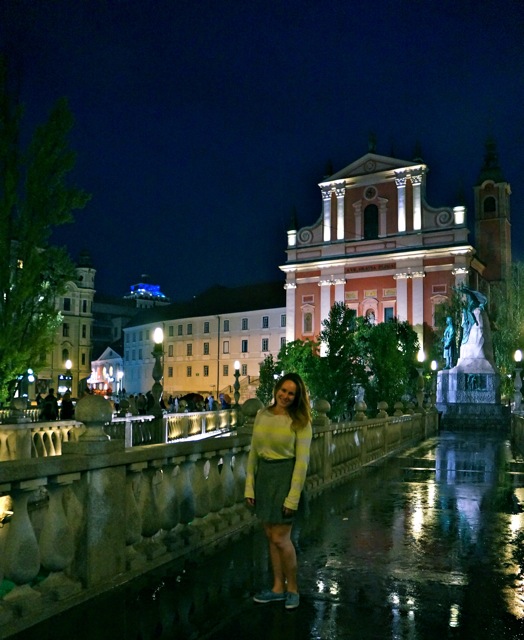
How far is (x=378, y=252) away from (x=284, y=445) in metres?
58.2

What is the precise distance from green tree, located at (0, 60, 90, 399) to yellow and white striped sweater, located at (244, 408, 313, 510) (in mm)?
14527

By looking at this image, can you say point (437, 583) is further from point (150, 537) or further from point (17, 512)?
point (17, 512)

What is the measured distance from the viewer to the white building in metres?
75.6

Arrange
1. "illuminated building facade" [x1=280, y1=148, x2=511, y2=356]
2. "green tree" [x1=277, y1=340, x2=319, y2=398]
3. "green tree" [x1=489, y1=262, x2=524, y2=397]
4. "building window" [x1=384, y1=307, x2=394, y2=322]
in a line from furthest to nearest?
"building window" [x1=384, y1=307, x2=394, y2=322] → "illuminated building facade" [x1=280, y1=148, x2=511, y2=356] → "green tree" [x1=489, y1=262, x2=524, y2=397] → "green tree" [x1=277, y1=340, x2=319, y2=398]

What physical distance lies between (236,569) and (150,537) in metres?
0.88

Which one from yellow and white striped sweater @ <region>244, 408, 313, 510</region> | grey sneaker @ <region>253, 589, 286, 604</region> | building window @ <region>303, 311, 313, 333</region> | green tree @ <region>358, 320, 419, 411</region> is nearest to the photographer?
yellow and white striped sweater @ <region>244, 408, 313, 510</region>

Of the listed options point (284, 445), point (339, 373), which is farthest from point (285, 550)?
point (339, 373)

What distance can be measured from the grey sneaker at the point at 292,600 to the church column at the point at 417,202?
5828cm

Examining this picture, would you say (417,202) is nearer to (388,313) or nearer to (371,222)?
(371,222)

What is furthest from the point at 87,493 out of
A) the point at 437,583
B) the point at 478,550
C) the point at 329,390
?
the point at 329,390

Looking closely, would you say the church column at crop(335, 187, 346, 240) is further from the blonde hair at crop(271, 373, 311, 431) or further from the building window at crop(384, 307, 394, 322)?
the blonde hair at crop(271, 373, 311, 431)

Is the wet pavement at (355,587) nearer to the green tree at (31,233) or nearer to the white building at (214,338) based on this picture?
the green tree at (31,233)

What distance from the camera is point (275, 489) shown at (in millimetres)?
5246

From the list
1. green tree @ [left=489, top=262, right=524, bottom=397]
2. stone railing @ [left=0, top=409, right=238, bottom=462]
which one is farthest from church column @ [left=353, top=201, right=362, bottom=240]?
stone railing @ [left=0, top=409, right=238, bottom=462]
